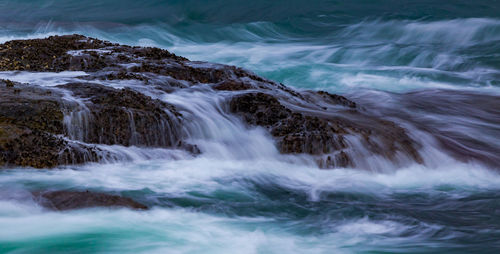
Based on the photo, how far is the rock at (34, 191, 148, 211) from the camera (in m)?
4.90

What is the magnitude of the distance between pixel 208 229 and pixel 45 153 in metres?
1.84

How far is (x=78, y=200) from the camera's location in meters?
4.99

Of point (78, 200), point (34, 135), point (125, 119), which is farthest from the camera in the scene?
point (125, 119)

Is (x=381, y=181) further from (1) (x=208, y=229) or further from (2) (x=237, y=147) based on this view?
(1) (x=208, y=229)

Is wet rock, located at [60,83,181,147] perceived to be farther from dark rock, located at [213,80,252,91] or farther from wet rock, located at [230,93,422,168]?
dark rock, located at [213,80,252,91]

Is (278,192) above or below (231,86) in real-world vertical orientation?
below

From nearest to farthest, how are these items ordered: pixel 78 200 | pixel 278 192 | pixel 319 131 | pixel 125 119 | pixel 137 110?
pixel 78 200, pixel 278 192, pixel 125 119, pixel 137 110, pixel 319 131

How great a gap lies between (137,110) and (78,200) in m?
1.70

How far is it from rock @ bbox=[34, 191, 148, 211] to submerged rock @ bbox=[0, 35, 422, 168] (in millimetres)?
689

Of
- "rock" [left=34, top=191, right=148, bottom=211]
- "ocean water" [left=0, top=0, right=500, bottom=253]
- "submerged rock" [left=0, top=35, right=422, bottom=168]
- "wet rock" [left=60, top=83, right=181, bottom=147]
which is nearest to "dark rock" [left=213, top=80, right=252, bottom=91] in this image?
"submerged rock" [left=0, top=35, right=422, bottom=168]

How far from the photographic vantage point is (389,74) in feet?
45.8

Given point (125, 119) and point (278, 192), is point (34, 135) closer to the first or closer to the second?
point (125, 119)

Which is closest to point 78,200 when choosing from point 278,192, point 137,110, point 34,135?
point 34,135

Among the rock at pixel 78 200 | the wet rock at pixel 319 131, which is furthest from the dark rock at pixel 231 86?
the rock at pixel 78 200
